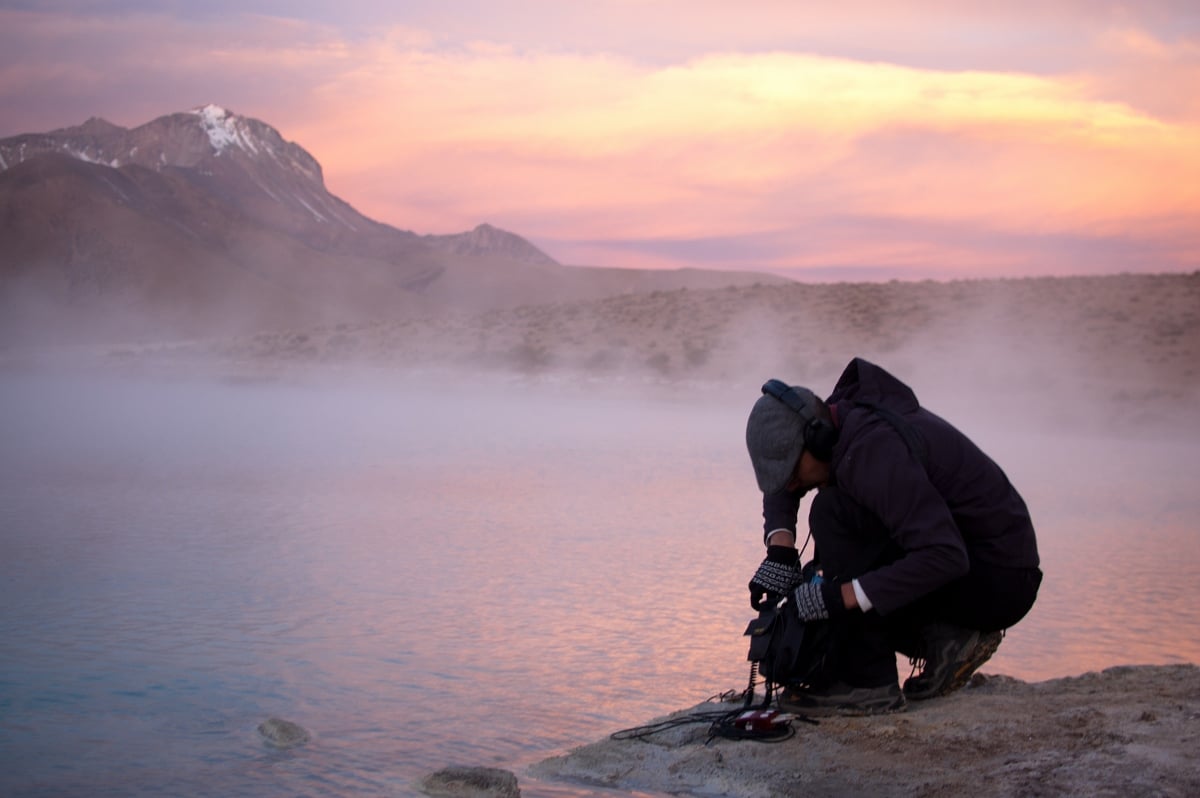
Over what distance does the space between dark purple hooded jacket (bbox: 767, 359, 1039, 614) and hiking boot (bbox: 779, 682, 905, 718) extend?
0.52 m

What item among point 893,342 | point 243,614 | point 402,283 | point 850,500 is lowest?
point 243,614

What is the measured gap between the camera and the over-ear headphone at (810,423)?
3.62 m

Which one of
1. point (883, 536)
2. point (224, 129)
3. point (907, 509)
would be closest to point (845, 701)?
point (883, 536)

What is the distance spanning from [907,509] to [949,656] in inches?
31.7

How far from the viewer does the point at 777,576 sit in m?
4.04

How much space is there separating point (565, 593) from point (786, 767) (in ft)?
9.77

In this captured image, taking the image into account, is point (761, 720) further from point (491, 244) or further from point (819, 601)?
point (491, 244)

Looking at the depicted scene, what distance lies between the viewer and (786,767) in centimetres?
368

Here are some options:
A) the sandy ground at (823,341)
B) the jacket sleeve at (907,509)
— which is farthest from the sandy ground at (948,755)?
the sandy ground at (823,341)

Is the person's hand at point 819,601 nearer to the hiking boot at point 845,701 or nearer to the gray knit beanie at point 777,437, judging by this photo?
the gray knit beanie at point 777,437

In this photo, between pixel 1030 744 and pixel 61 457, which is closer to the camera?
pixel 1030 744

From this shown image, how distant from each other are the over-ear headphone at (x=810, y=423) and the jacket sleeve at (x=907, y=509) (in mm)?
77

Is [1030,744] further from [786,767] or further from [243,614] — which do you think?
[243,614]

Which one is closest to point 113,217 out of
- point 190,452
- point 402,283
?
point 402,283
